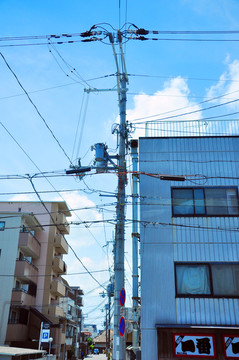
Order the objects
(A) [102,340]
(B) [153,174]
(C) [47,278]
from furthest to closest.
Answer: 1. (A) [102,340]
2. (C) [47,278]
3. (B) [153,174]

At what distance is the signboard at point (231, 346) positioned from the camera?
10.6 meters

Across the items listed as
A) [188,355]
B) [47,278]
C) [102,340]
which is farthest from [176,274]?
[102,340]

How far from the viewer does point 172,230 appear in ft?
41.6

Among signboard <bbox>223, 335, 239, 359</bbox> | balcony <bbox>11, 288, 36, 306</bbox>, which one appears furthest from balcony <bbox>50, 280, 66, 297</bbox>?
signboard <bbox>223, 335, 239, 359</bbox>

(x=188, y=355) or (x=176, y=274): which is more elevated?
(x=176, y=274)

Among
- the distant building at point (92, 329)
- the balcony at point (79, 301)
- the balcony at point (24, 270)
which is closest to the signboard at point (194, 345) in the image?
the balcony at point (24, 270)

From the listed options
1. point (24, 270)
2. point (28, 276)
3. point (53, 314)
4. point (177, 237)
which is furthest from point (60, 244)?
point (177, 237)

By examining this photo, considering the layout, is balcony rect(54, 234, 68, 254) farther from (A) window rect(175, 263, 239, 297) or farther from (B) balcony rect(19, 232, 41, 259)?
(A) window rect(175, 263, 239, 297)

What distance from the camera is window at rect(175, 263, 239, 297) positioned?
38.5ft

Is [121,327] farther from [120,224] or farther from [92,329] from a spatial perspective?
[92,329]

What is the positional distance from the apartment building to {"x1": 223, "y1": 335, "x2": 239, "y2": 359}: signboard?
13328 millimetres

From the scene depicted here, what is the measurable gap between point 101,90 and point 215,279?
902 cm

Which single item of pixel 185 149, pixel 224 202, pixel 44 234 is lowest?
pixel 224 202

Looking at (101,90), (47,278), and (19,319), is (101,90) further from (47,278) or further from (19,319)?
(47,278)
